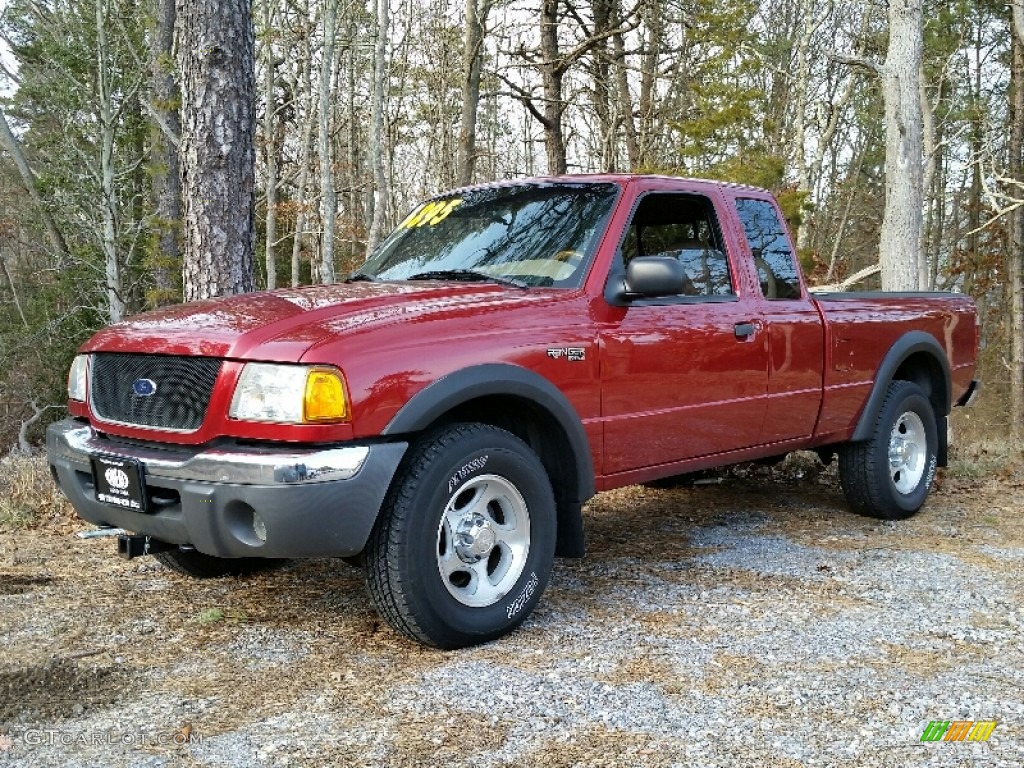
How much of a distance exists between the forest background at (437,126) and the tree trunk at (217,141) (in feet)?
0.06

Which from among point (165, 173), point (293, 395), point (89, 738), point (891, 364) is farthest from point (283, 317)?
point (165, 173)

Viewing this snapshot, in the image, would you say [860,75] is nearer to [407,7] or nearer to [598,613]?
[407,7]

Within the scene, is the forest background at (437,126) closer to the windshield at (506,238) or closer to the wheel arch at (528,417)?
the windshield at (506,238)

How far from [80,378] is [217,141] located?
10.8 ft

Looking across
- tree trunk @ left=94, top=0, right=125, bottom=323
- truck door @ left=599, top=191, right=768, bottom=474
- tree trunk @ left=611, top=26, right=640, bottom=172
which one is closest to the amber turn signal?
truck door @ left=599, top=191, right=768, bottom=474

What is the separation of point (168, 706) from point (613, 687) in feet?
4.98

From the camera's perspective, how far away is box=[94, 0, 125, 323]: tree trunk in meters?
17.4

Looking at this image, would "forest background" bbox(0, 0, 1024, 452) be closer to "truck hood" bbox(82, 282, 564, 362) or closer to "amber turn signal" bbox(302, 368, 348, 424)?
"truck hood" bbox(82, 282, 564, 362)

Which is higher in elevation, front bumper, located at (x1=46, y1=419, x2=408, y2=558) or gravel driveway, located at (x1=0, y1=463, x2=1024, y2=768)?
front bumper, located at (x1=46, y1=419, x2=408, y2=558)

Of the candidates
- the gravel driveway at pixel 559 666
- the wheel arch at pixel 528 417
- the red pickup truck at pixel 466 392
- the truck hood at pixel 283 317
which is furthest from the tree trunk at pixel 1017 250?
the truck hood at pixel 283 317

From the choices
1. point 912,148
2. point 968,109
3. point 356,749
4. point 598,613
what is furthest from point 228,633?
point 968,109

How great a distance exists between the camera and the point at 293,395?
317 cm

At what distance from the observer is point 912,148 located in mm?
11500

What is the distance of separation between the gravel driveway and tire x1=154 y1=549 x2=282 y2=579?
0.08 m
